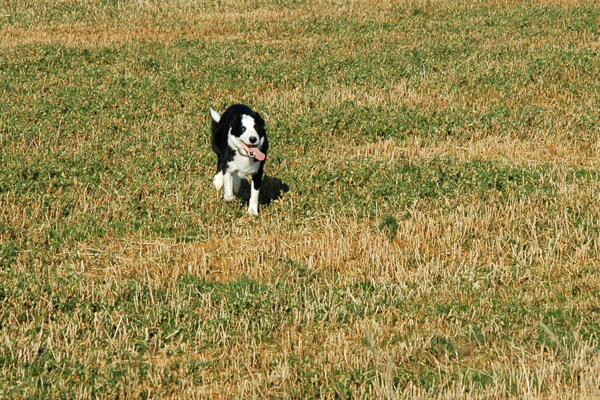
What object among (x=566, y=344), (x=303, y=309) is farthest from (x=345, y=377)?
(x=566, y=344)

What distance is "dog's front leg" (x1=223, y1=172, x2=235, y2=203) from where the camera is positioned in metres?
8.63

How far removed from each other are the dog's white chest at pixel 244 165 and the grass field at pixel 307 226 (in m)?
0.49

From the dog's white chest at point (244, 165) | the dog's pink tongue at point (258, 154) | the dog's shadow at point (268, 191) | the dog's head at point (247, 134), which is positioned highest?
the dog's head at point (247, 134)

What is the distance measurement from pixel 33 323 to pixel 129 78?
Result: 364 inches

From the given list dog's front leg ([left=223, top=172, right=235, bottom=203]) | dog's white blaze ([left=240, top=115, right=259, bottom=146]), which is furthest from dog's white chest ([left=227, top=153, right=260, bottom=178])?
dog's white blaze ([left=240, top=115, right=259, bottom=146])

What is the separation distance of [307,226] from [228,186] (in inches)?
43.2

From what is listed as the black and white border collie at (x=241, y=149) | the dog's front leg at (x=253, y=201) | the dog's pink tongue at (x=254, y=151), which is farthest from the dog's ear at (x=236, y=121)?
the dog's front leg at (x=253, y=201)

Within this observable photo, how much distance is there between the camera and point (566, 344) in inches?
217

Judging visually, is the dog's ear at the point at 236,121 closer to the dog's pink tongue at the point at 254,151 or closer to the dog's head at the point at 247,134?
the dog's head at the point at 247,134

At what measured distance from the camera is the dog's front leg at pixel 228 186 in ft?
28.3

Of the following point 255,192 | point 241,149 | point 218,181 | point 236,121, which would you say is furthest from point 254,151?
point 218,181

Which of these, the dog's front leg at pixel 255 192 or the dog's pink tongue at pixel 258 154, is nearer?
the dog's pink tongue at pixel 258 154

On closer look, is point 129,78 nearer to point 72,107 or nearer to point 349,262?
point 72,107

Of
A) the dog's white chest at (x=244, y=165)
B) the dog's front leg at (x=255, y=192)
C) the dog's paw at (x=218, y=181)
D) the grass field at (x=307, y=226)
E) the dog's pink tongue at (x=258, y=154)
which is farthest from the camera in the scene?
the dog's paw at (x=218, y=181)
